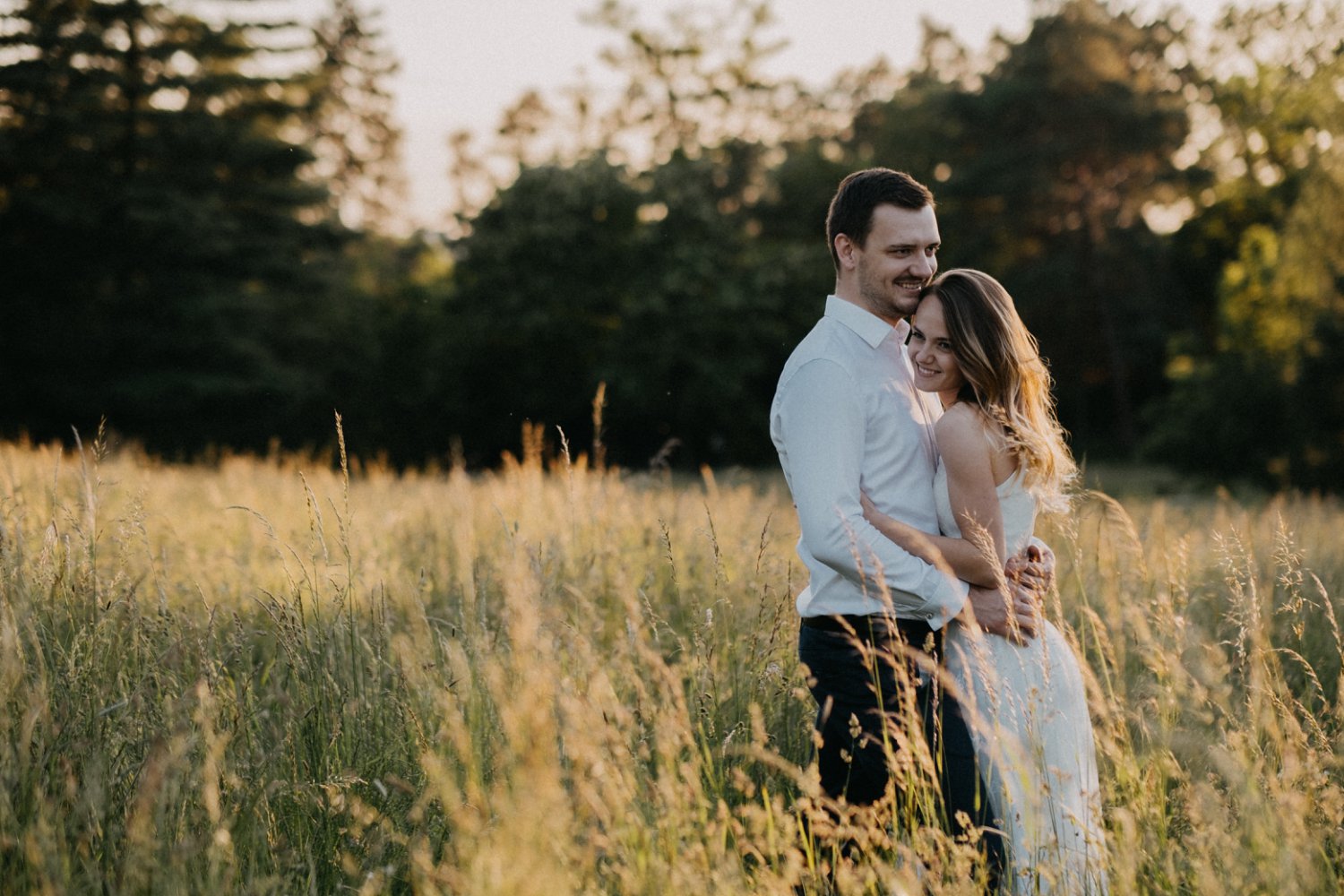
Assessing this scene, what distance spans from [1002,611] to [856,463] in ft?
1.98

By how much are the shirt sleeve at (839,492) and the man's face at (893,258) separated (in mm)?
389

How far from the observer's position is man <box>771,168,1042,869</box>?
2.81 m

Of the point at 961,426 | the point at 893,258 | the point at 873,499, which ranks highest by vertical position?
the point at 893,258

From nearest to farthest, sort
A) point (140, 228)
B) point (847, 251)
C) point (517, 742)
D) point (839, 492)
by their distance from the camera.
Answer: point (517, 742) → point (839, 492) → point (847, 251) → point (140, 228)

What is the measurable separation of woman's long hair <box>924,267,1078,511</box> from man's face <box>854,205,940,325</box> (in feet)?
0.31

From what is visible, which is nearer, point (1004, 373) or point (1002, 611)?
point (1002, 611)

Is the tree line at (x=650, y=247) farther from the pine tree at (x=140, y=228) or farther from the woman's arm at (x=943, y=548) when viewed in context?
the woman's arm at (x=943, y=548)

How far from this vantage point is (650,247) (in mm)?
29750

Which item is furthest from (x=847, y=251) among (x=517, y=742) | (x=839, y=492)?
(x=517, y=742)

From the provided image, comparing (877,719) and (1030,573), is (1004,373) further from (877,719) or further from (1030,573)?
(877,719)

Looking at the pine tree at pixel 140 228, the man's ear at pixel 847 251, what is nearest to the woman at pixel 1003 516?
the man's ear at pixel 847 251

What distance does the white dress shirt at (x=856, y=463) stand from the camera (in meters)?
2.80

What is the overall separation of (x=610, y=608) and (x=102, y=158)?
2788 cm

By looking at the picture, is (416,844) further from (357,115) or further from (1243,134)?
(357,115)
